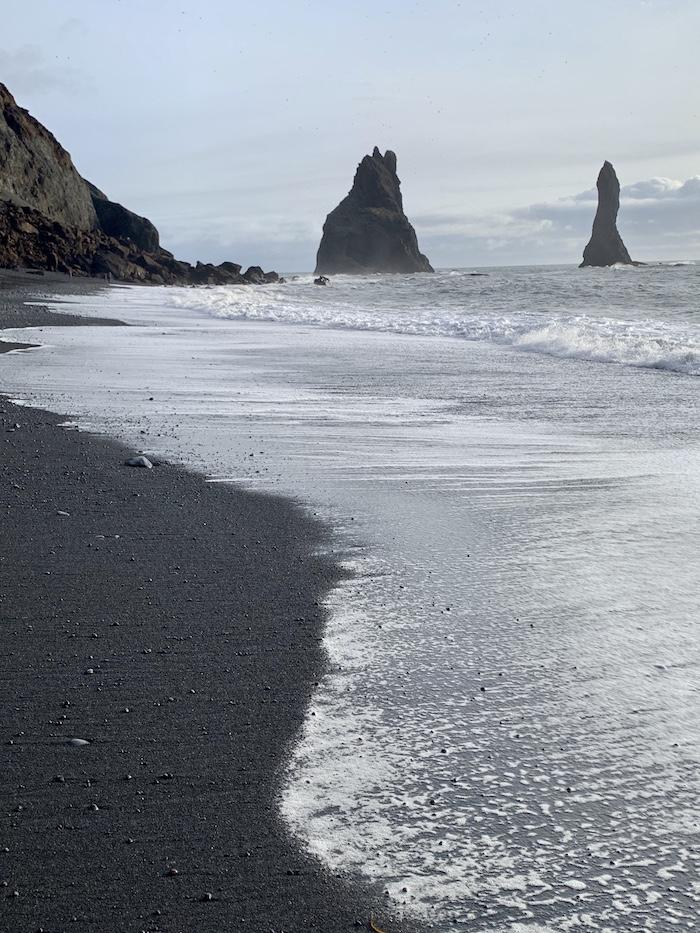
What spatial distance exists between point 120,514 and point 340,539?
3.63 feet

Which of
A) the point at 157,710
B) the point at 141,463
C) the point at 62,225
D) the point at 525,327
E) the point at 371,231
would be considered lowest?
the point at 157,710

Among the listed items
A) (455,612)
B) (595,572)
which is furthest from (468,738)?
(595,572)

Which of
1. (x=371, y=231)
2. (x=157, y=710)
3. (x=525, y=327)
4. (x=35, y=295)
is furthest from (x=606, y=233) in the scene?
(x=157, y=710)

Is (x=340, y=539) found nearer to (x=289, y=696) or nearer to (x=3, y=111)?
(x=289, y=696)

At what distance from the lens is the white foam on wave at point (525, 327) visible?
12.3 metres

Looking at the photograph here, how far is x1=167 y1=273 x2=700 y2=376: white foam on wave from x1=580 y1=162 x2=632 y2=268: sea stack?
108 meters

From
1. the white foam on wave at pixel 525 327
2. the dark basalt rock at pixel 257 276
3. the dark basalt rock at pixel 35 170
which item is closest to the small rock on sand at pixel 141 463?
the white foam on wave at pixel 525 327

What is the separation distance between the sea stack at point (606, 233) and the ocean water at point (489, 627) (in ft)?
419

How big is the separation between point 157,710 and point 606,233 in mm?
136878

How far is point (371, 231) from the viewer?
129 meters

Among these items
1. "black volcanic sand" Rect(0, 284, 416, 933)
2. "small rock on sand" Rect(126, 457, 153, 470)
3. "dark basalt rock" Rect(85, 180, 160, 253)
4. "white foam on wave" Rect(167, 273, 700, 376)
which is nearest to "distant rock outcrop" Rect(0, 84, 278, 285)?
"dark basalt rock" Rect(85, 180, 160, 253)

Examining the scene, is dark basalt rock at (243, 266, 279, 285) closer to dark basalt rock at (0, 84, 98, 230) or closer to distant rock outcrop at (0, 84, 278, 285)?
distant rock outcrop at (0, 84, 278, 285)

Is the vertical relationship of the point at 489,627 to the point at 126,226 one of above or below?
below

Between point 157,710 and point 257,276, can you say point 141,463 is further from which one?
point 257,276
